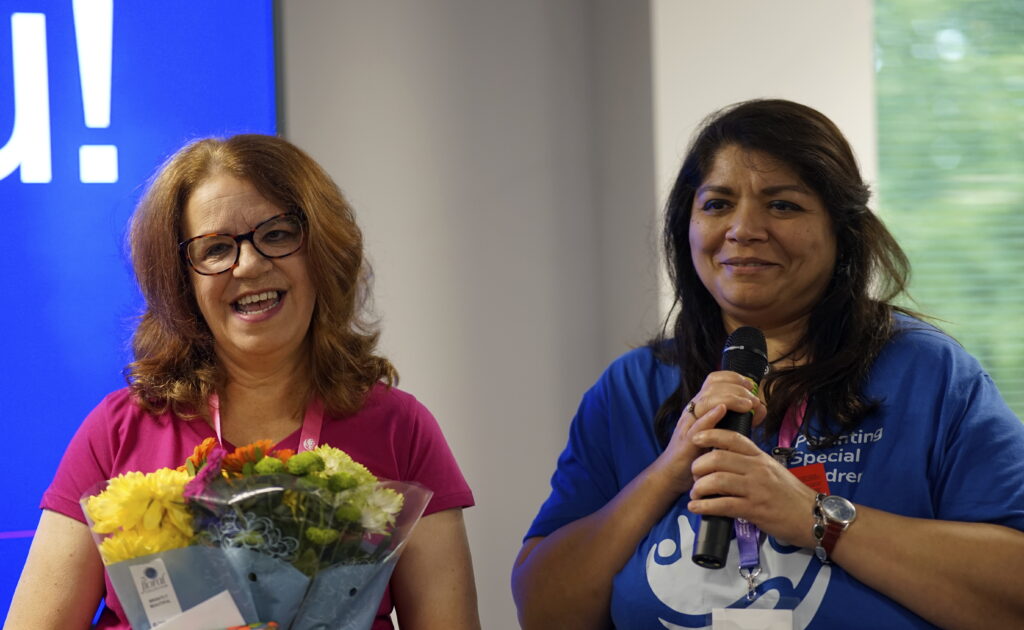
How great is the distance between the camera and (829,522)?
6.02 feet

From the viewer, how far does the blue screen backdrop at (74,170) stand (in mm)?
2896

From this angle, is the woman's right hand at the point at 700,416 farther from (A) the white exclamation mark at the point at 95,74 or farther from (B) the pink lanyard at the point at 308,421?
(A) the white exclamation mark at the point at 95,74

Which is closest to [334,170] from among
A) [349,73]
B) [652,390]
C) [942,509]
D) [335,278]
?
[349,73]

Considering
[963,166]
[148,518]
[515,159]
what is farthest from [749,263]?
[963,166]

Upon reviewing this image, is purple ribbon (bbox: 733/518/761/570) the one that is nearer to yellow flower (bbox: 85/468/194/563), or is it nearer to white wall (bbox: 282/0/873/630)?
yellow flower (bbox: 85/468/194/563)

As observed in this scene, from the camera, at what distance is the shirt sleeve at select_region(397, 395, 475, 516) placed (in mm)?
2082

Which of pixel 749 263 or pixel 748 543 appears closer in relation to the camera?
pixel 748 543

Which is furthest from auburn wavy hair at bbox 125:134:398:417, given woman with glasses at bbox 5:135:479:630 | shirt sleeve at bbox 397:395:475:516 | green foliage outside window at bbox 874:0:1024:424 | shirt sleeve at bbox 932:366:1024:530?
green foliage outside window at bbox 874:0:1024:424

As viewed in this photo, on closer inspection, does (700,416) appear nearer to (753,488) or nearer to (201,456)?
(753,488)

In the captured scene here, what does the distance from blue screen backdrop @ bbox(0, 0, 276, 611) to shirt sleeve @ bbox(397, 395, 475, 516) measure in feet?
3.75

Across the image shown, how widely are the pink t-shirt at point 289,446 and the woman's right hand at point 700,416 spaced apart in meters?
0.40

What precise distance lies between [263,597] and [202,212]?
874 millimetres

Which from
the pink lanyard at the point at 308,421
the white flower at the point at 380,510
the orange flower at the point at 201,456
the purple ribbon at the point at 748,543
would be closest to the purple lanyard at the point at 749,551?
the purple ribbon at the point at 748,543

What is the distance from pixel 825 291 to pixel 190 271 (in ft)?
3.96
